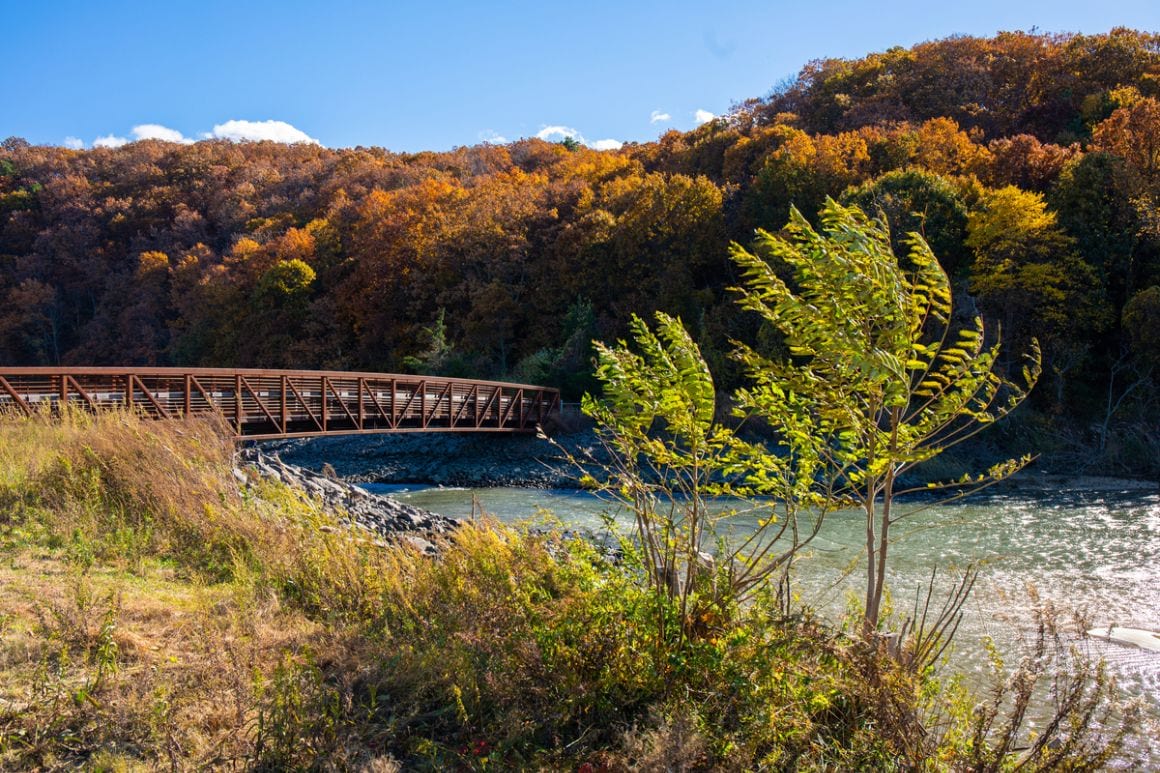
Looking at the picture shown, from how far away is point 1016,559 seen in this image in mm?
10523

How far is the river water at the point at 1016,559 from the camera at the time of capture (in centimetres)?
660

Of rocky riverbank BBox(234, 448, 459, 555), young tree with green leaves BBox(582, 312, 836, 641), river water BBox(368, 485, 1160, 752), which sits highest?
young tree with green leaves BBox(582, 312, 836, 641)

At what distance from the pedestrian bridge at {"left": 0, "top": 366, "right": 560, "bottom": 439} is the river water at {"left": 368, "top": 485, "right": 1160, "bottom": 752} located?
134 inches

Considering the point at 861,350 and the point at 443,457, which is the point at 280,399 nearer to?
the point at 443,457

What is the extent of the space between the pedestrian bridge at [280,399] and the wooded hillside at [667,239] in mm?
5212

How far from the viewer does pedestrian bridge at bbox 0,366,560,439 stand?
38.9 feet

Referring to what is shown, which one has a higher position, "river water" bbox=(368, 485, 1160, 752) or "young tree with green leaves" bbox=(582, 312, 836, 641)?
"young tree with green leaves" bbox=(582, 312, 836, 641)

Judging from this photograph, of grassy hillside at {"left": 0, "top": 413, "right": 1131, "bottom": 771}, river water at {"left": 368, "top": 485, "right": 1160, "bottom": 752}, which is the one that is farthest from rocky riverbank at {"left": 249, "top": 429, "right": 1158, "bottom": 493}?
grassy hillside at {"left": 0, "top": 413, "right": 1131, "bottom": 771}

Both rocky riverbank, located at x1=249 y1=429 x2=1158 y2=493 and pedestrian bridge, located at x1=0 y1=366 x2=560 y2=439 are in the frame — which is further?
rocky riverbank, located at x1=249 y1=429 x2=1158 y2=493

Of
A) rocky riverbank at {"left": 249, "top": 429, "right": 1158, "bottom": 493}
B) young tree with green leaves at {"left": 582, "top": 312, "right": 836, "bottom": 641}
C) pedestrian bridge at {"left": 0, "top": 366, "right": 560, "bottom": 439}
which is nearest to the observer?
young tree with green leaves at {"left": 582, "top": 312, "right": 836, "bottom": 641}

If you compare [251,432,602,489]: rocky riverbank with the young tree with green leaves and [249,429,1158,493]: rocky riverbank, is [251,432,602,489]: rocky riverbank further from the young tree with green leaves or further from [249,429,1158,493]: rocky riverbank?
the young tree with green leaves

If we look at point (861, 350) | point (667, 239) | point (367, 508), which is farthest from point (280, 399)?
point (667, 239)

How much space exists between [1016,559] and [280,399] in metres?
14.6

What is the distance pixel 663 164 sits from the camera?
131ft
